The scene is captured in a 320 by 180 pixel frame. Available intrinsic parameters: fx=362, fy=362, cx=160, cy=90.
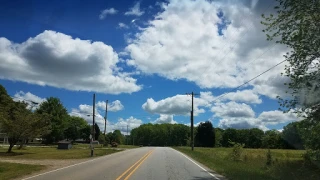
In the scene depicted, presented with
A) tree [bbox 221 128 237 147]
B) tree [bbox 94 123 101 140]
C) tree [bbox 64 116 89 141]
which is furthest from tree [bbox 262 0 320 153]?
tree [bbox 221 128 237 147]

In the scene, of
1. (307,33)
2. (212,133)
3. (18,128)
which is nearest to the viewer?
(307,33)

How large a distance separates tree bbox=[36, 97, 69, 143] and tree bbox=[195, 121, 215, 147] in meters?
57.7

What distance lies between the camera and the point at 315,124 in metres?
15.5

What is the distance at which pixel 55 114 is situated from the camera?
4277 inches

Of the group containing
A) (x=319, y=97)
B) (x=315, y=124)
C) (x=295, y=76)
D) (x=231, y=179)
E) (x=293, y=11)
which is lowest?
(x=231, y=179)

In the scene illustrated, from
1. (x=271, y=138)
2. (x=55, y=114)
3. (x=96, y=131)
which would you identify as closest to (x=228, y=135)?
(x=96, y=131)

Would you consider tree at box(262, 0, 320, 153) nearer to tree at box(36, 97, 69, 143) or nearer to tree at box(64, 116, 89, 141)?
tree at box(36, 97, 69, 143)

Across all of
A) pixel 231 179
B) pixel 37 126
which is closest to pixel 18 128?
pixel 37 126

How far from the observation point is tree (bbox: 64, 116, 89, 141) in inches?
5709

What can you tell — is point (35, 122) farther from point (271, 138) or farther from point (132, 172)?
point (271, 138)

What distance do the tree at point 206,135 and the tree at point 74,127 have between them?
50.2 m

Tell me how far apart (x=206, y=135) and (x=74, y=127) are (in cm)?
5373

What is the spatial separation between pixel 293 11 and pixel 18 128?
3697cm

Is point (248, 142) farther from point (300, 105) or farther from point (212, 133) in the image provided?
point (300, 105)
